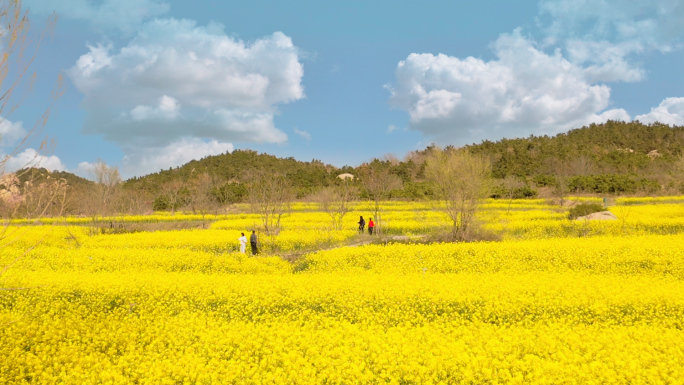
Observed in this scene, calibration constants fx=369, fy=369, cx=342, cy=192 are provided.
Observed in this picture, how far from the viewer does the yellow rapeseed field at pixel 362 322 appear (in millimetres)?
6527

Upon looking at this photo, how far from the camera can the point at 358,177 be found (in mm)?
71062

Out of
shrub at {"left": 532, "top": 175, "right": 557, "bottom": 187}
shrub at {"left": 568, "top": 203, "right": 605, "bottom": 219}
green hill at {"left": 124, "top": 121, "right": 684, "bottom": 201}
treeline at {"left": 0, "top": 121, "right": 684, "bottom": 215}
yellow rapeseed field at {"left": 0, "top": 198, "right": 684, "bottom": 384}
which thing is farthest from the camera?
shrub at {"left": 532, "top": 175, "right": 557, "bottom": 187}

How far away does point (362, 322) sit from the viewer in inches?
364

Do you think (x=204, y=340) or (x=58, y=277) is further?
(x=58, y=277)

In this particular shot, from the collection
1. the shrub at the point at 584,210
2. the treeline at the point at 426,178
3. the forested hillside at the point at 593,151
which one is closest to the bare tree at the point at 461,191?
the treeline at the point at 426,178

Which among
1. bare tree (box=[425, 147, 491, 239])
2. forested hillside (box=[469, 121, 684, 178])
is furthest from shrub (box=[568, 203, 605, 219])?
forested hillside (box=[469, 121, 684, 178])

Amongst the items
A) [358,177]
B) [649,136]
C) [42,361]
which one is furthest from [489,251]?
[649,136]

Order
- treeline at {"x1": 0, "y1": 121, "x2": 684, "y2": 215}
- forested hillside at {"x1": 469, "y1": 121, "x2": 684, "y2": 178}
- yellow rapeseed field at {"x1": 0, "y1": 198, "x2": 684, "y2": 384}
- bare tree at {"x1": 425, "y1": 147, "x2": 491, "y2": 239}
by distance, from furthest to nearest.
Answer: forested hillside at {"x1": 469, "y1": 121, "x2": 684, "y2": 178}
treeline at {"x1": 0, "y1": 121, "x2": 684, "y2": 215}
bare tree at {"x1": 425, "y1": 147, "x2": 491, "y2": 239}
yellow rapeseed field at {"x1": 0, "y1": 198, "x2": 684, "y2": 384}

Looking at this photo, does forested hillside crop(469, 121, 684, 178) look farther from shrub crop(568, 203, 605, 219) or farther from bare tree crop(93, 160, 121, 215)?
bare tree crop(93, 160, 121, 215)

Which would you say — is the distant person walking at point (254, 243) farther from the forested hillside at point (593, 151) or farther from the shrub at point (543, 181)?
the forested hillside at point (593, 151)

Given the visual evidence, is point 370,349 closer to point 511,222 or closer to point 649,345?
point 649,345

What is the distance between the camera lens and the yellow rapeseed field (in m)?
6.53

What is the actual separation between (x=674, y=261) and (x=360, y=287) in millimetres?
13743

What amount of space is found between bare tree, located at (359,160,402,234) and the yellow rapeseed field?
1276cm
